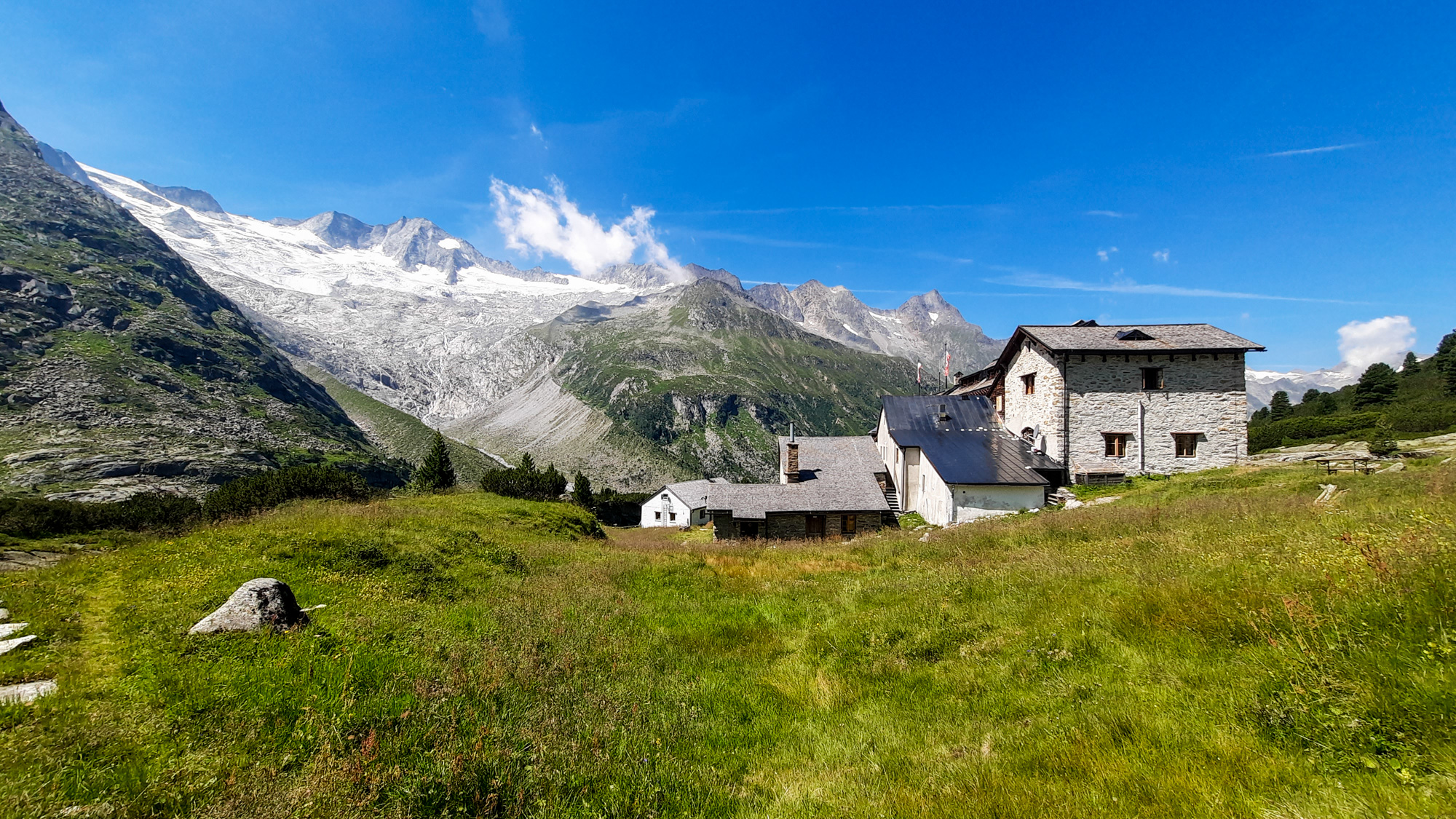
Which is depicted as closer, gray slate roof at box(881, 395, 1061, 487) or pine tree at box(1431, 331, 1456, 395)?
gray slate roof at box(881, 395, 1061, 487)

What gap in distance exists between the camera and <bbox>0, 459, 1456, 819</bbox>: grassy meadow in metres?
4.28

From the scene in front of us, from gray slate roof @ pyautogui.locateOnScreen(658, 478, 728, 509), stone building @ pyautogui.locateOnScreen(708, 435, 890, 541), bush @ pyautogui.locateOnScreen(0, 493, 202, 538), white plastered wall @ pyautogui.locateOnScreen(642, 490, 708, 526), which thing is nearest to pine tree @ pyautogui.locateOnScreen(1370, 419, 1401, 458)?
stone building @ pyautogui.locateOnScreen(708, 435, 890, 541)

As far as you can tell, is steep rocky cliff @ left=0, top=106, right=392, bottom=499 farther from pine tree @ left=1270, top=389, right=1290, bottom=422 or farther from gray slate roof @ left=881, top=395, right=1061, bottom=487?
pine tree @ left=1270, top=389, right=1290, bottom=422

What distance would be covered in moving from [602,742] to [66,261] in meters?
274

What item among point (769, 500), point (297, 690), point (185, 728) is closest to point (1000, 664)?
point (297, 690)

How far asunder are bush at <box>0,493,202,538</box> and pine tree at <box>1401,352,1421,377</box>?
147 meters

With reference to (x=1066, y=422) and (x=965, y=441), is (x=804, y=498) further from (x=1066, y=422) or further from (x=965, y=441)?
(x=1066, y=422)

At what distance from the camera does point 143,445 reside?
111 metres

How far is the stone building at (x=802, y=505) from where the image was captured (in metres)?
34.6

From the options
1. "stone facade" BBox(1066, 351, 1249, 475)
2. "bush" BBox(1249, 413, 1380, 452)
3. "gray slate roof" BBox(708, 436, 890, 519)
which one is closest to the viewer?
"stone facade" BBox(1066, 351, 1249, 475)

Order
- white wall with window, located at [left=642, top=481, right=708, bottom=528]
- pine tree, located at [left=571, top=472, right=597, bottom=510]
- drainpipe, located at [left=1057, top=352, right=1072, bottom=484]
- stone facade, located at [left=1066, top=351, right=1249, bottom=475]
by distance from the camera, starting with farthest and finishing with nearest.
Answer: white wall with window, located at [left=642, top=481, right=708, bottom=528], pine tree, located at [left=571, top=472, right=597, bottom=510], drainpipe, located at [left=1057, top=352, right=1072, bottom=484], stone facade, located at [left=1066, top=351, right=1249, bottom=475]

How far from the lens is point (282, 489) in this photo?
94.8ft

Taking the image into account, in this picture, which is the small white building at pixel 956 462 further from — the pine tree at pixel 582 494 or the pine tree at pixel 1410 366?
the pine tree at pixel 1410 366

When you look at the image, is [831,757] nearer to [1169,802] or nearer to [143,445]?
[1169,802]
